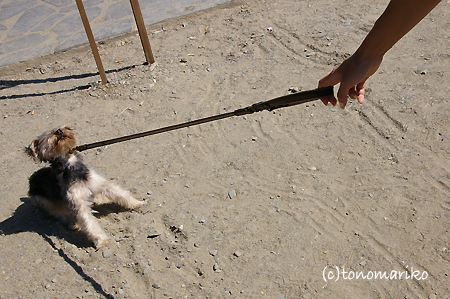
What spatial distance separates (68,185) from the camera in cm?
393

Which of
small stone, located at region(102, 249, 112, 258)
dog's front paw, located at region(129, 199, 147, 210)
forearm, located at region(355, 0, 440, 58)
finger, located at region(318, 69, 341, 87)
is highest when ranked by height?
forearm, located at region(355, 0, 440, 58)

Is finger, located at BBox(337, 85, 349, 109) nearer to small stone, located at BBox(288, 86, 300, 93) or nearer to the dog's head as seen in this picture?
the dog's head

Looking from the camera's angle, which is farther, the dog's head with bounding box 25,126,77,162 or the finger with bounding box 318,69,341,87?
the dog's head with bounding box 25,126,77,162

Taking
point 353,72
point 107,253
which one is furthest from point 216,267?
point 353,72

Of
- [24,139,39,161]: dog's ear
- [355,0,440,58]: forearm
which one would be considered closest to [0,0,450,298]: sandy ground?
[24,139,39,161]: dog's ear

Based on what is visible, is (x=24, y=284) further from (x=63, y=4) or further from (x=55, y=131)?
(x=63, y=4)

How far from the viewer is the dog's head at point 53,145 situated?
366 centimetres

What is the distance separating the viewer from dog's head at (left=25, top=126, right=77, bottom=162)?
12.0 feet

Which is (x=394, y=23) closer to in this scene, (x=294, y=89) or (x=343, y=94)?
(x=343, y=94)

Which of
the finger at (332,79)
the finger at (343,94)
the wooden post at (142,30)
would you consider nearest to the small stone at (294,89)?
the wooden post at (142,30)

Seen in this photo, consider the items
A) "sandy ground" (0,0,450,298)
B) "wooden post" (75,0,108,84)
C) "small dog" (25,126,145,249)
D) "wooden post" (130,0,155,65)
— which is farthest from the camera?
"wooden post" (130,0,155,65)

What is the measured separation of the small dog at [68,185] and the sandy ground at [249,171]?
0.28m

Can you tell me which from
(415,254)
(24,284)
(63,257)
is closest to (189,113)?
(63,257)

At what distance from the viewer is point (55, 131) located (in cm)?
371
